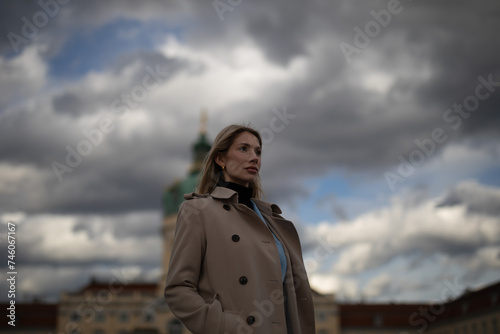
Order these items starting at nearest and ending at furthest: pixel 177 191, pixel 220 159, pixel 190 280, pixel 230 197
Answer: pixel 190 280
pixel 230 197
pixel 220 159
pixel 177 191

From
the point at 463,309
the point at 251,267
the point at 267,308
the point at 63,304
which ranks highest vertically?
the point at 63,304

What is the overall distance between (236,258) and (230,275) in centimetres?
12

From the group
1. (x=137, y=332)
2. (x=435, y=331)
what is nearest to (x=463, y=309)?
(x=435, y=331)

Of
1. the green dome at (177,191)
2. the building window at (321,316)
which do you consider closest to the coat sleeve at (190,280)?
the building window at (321,316)

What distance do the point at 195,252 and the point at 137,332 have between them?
61.9m

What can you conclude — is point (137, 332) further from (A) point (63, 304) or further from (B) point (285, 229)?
(B) point (285, 229)

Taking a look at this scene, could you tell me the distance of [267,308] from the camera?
3709mm

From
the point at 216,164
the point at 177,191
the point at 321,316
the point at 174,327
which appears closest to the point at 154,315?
the point at 174,327

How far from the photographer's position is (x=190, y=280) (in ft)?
12.3

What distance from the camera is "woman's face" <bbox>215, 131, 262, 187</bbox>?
423 centimetres

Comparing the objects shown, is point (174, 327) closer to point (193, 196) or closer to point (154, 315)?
point (154, 315)

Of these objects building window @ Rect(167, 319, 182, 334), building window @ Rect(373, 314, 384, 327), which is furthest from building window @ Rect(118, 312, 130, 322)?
building window @ Rect(373, 314, 384, 327)

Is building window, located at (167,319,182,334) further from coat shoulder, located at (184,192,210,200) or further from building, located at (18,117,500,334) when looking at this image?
coat shoulder, located at (184,192,210,200)

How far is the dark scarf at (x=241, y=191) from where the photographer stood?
428 centimetres
